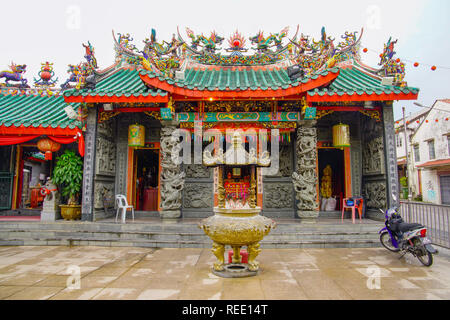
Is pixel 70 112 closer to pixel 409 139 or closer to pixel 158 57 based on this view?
pixel 158 57

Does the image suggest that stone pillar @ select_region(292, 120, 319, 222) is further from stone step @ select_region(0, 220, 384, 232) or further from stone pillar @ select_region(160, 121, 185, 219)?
stone pillar @ select_region(160, 121, 185, 219)

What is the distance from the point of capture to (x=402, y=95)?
22.0 ft

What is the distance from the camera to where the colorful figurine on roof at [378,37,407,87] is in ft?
22.7

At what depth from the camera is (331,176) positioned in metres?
10.1

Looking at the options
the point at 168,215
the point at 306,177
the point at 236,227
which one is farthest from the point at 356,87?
the point at 168,215

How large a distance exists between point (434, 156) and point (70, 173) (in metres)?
24.9

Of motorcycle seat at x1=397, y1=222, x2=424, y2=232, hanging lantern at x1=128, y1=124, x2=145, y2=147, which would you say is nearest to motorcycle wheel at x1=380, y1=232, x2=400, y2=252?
motorcycle seat at x1=397, y1=222, x2=424, y2=232

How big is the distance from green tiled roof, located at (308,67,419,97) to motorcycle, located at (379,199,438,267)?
10.2ft

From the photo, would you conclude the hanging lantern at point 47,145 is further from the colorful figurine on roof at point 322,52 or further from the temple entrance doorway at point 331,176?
the temple entrance doorway at point 331,176

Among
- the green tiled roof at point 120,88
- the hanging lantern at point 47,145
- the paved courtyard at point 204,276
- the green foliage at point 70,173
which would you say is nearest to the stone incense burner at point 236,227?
the paved courtyard at point 204,276

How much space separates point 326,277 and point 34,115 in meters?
9.23

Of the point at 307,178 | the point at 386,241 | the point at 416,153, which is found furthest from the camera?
the point at 416,153

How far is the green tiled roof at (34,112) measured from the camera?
24.1 ft

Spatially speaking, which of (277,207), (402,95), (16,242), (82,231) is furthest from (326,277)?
(16,242)
